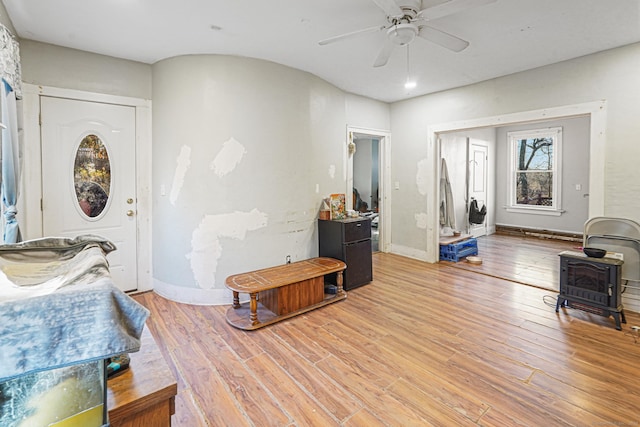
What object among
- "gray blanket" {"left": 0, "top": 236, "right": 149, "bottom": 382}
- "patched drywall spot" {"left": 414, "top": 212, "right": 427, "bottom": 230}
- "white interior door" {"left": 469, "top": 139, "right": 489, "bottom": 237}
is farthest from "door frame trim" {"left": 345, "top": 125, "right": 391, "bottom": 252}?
"gray blanket" {"left": 0, "top": 236, "right": 149, "bottom": 382}

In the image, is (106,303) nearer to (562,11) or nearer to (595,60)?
(562,11)

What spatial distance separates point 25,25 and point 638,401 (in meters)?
5.30

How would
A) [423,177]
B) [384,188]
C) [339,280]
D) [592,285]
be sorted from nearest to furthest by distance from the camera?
1. [592,285]
2. [339,280]
3. [423,177]
4. [384,188]

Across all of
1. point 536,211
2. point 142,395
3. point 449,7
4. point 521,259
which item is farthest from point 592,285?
point 536,211

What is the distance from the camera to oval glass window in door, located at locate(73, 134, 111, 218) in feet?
11.0

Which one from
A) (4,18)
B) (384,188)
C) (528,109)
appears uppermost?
(4,18)

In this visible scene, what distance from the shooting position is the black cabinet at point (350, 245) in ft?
12.7

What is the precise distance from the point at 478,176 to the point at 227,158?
565 cm

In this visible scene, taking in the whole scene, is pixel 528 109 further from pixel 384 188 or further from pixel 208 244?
pixel 208 244

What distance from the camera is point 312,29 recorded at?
2.86m

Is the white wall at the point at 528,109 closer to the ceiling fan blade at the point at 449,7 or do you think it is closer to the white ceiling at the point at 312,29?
the white ceiling at the point at 312,29

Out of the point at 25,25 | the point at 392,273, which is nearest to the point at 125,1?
the point at 25,25

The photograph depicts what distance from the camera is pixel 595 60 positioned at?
341cm

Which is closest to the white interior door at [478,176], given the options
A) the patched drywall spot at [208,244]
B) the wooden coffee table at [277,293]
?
the wooden coffee table at [277,293]
